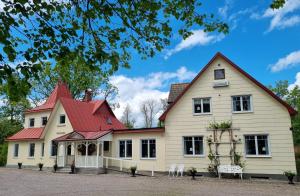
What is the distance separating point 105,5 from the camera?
532 cm

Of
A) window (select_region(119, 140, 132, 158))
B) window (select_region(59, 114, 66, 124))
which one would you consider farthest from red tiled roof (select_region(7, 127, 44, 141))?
window (select_region(119, 140, 132, 158))

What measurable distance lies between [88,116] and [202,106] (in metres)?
12.9

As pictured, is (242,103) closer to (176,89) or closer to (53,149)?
(176,89)

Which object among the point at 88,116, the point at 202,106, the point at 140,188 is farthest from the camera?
the point at 88,116

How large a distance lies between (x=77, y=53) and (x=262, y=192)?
33.9ft

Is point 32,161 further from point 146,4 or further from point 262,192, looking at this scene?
point 146,4

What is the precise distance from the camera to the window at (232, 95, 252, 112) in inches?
736

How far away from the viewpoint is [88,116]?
2777cm

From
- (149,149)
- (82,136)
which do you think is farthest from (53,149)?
(149,149)

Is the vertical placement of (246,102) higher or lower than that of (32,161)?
higher

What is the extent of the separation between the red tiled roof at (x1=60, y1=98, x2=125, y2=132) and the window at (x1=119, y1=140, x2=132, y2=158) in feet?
15.3

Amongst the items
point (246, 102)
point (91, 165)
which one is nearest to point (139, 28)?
point (246, 102)

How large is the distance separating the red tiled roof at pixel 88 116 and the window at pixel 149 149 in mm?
6905

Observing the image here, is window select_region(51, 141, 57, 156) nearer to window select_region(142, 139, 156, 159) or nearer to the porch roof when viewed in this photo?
the porch roof
